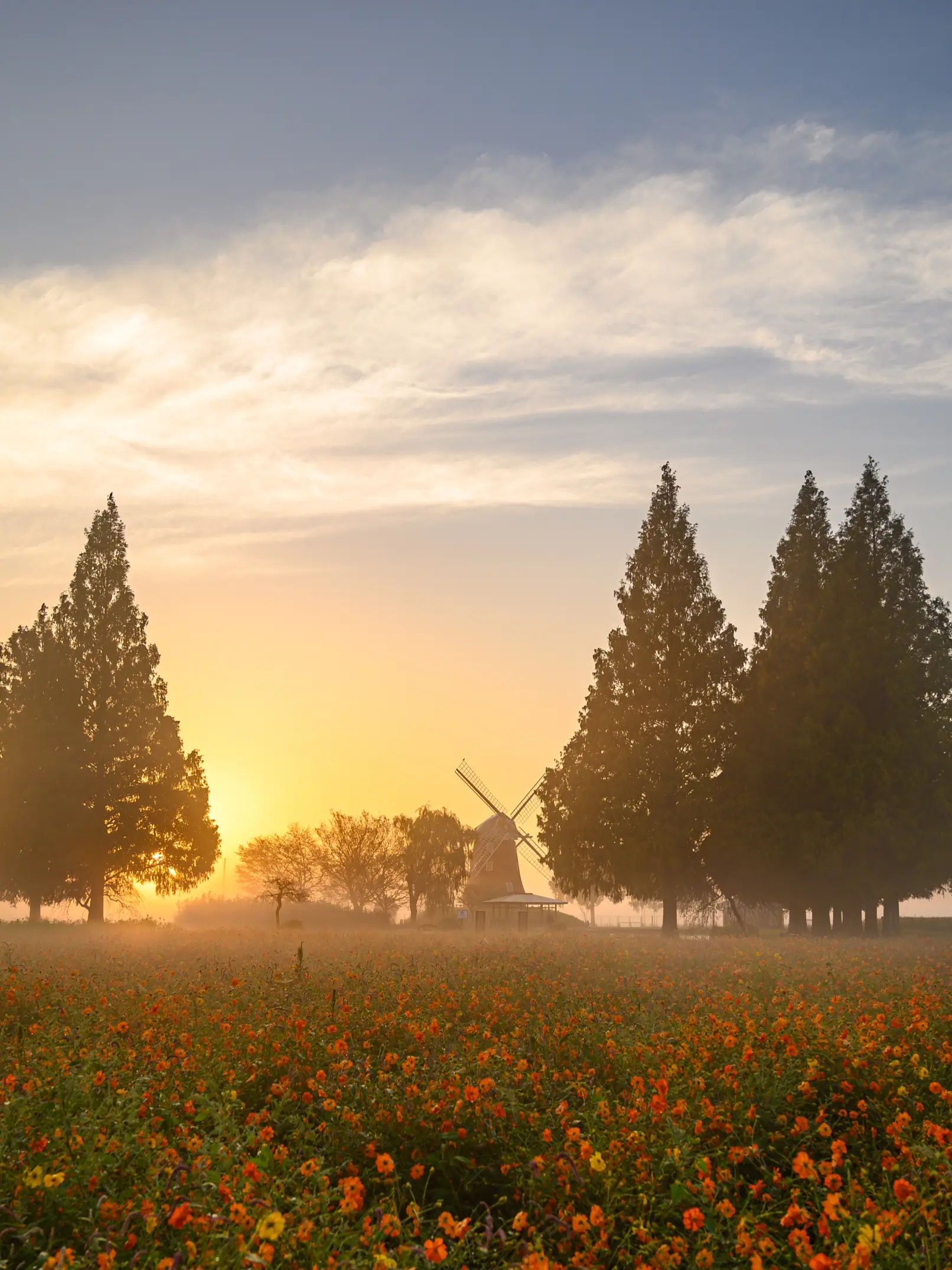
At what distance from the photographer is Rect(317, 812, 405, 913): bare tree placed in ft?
235

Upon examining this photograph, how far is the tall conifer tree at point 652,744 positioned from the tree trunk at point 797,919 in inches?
142

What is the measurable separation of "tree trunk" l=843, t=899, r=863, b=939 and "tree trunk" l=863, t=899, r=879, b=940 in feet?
0.51

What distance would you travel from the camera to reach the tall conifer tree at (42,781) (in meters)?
34.5

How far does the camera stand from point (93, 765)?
35.4 m

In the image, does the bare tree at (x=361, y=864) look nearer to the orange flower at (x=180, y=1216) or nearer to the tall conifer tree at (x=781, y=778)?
the tall conifer tree at (x=781, y=778)

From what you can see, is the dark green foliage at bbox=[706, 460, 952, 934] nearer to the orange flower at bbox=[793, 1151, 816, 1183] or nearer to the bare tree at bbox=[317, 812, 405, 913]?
the orange flower at bbox=[793, 1151, 816, 1183]

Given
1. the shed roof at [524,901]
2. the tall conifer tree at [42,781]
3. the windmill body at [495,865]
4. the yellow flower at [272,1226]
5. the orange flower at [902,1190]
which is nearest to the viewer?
the yellow flower at [272,1226]

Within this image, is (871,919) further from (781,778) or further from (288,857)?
(288,857)

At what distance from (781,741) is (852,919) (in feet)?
24.2

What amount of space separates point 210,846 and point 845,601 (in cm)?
2547

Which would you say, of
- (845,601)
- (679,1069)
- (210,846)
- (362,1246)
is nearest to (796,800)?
(845,601)

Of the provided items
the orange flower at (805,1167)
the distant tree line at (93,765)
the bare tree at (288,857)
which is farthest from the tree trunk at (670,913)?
the bare tree at (288,857)

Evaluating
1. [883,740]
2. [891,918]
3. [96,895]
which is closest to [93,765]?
[96,895]

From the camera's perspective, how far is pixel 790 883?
34.4m
